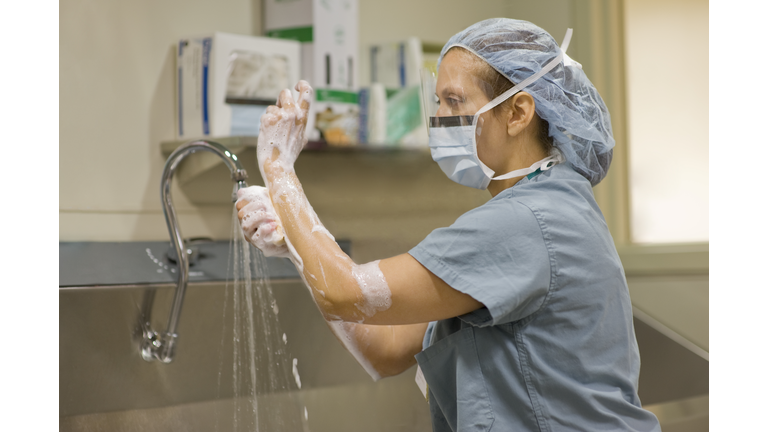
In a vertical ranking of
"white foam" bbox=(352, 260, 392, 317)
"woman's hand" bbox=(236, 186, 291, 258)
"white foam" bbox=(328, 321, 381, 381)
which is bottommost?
"white foam" bbox=(328, 321, 381, 381)

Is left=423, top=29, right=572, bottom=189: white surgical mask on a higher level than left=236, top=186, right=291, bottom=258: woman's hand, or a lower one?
higher

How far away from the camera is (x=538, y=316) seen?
0.66 m

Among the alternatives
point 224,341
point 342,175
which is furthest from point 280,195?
point 342,175

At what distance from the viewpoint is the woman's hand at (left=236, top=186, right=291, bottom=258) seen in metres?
0.74

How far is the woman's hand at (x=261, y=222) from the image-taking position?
736 millimetres

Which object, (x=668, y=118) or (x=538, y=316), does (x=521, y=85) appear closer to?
(x=538, y=316)

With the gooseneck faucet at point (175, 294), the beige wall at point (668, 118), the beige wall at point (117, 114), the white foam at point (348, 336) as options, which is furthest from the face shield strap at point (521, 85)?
the beige wall at point (668, 118)

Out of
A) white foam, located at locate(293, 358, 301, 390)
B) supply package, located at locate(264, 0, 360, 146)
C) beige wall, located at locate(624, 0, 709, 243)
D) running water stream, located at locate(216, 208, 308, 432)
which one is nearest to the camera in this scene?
running water stream, located at locate(216, 208, 308, 432)

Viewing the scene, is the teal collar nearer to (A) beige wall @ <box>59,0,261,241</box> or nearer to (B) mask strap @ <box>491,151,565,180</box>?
(B) mask strap @ <box>491,151,565,180</box>

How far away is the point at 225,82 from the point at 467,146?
68cm

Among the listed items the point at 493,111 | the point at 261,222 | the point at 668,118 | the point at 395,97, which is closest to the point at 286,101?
the point at 261,222

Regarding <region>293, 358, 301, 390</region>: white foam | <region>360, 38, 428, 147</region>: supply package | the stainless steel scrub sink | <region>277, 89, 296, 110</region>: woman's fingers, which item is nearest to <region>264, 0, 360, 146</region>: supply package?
<region>360, 38, 428, 147</region>: supply package

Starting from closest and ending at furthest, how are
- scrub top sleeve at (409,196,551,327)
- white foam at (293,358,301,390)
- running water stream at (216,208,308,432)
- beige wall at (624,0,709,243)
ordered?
scrub top sleeve at (409,196,551,327) → running water stream at (216,208,308,432) → white foam at (293,358,301,390) → beige wall at (624,0,709,243)

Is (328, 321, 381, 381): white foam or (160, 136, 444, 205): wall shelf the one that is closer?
(328, 321, 381, 381): white foam
